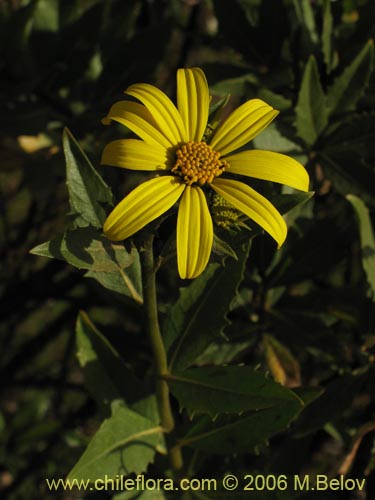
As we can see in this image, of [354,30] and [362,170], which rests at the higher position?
[354,30]

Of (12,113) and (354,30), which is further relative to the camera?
(12,113)

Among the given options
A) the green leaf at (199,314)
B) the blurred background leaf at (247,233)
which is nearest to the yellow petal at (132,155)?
the blurred background leaf at (247,233)

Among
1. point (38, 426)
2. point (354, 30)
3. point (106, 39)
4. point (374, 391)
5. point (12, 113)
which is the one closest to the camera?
point (374, 391)

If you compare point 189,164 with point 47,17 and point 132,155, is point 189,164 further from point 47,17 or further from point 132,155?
point 47,17

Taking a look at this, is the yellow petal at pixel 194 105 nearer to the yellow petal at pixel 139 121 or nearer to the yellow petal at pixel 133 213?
the yellow petal at pixel 139 121

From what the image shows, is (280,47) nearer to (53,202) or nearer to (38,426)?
(53,202)

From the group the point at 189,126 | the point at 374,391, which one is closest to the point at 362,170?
the point at 374,391
